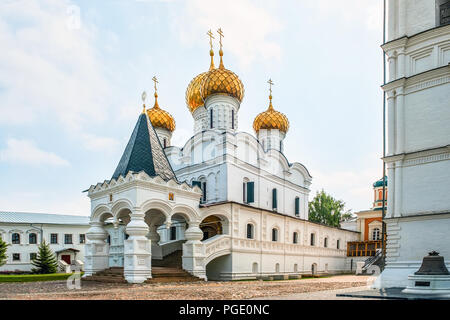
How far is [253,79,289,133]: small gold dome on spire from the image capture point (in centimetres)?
2733

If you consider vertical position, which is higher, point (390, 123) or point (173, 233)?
point (390, 123)

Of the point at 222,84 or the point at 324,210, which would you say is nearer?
the point at 222,84

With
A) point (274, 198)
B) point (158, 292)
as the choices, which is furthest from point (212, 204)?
point (158, 292)

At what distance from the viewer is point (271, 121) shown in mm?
27328

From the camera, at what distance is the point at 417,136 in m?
12.4

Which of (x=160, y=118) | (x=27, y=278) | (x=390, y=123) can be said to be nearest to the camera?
(x=390, y=123)

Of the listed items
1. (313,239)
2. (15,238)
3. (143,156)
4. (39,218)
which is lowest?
(15,238)

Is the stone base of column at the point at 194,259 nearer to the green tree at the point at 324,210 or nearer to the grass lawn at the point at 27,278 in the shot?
the grass lawn at the point at 27,278

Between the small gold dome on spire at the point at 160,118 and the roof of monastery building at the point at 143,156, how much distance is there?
9811 mm

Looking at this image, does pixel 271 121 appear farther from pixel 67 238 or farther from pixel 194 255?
pixel 67 238

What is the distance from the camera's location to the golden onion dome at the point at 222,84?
23.2 meters

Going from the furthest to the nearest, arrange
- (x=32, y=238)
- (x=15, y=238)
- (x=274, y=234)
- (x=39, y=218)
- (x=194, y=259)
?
1. (x=39, y=218)
2. (x=32, y=238)
3. (x=15, y=238)
4. (x=274, y=234)
5. (x=194, y=259)
